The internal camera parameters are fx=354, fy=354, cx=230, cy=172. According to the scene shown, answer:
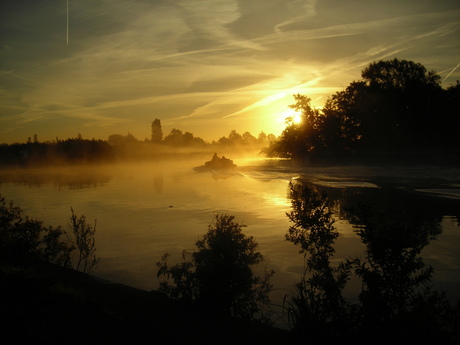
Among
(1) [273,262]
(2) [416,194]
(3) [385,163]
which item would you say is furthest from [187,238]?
(3) [385,163]

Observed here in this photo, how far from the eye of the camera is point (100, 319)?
6484 millimetres

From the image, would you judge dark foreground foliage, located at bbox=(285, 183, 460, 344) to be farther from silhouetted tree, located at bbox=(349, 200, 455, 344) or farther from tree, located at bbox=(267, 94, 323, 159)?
tree, located at bbox=(267, 94, 323, 159)

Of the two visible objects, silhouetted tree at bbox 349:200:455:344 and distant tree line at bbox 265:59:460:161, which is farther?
distant tree line at bbox 265:59:460:161

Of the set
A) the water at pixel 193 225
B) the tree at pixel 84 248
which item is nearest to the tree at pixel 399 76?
the water at pixel 193 225

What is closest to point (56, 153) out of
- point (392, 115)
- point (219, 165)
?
point (219, 165)

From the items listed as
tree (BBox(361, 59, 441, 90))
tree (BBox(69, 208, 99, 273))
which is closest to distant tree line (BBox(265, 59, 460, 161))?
tree (BBox(361, 59, 441, 90))

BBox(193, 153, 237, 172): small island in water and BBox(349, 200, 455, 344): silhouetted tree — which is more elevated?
BBox(193, 153, 237, 172): small island in water

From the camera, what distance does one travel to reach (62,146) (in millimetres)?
108125

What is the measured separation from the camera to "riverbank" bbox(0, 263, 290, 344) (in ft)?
19.3

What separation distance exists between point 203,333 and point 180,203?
2073 centimetres

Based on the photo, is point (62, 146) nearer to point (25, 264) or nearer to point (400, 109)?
point (400, 109)

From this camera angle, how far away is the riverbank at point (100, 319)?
5.88m

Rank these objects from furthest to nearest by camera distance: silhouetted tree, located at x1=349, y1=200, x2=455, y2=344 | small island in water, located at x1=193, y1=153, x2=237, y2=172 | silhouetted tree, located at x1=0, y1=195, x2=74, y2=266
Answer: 1. small island in water, located at x1=193, y1=153, x2=237, y2=172
2. silhouetted tree, located at x1=0, y1=195, x2=74, y2=266
3. silhouetted tree, located at x1=349, y1=200, x2=455, y2=344

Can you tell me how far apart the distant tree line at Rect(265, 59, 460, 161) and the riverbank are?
6679 centimetres
